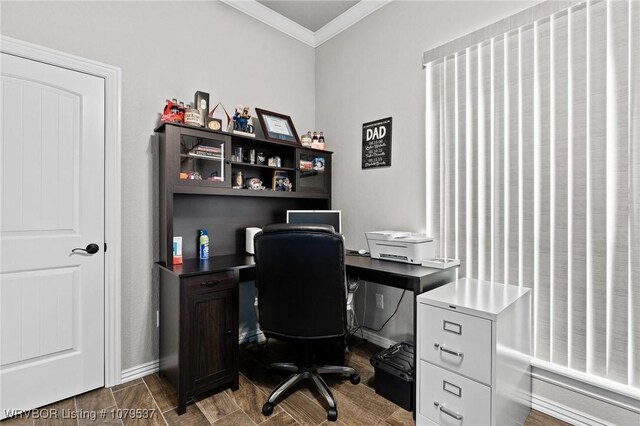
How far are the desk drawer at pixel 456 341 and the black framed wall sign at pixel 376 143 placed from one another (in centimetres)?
137

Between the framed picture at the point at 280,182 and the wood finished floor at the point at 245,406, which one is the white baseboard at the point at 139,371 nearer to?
the wood finished floor at the point at 245,406

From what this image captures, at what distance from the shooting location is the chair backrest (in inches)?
66.1

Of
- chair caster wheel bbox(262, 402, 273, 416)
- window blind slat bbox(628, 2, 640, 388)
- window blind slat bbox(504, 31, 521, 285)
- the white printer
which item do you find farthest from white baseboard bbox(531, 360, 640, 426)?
chair caster wheel bbox(262, 402, 273, 416)

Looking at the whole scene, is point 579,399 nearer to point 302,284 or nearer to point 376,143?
point 302,284

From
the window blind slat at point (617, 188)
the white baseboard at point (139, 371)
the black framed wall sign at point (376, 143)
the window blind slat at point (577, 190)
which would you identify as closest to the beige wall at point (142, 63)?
the white baseboard at point (139, 371)

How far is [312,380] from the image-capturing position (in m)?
1.91

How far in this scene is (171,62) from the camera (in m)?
2.32

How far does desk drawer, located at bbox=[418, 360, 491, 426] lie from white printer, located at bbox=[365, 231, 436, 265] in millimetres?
679

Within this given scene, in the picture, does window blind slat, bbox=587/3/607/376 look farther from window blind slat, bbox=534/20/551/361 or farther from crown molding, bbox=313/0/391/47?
crown molding, bbox=313/0/391/47

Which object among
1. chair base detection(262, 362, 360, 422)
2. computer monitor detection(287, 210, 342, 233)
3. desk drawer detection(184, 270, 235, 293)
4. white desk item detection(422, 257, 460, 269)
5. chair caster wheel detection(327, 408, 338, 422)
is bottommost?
chair caster wheel detection(327, 408, 338, 422)

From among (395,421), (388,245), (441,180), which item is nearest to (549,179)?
(441,180)

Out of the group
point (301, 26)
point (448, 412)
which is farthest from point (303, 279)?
point (301, 26)

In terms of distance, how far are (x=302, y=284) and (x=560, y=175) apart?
5.12ft

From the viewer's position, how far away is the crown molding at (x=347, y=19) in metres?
2.70
